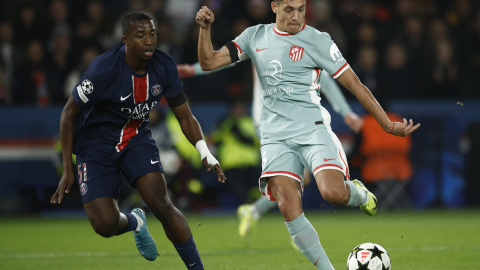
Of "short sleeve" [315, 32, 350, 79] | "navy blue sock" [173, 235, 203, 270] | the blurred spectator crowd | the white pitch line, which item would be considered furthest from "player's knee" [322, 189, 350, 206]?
the blurred spectator crowd

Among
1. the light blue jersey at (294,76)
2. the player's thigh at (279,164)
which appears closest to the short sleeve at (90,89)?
the light blue jersey at (294,76)

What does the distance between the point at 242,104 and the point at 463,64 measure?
4.59 m

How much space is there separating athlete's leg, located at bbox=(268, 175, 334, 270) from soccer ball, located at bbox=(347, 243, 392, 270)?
274 mm

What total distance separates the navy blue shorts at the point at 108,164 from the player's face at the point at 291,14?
4.55 feet

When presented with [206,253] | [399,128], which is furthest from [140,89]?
[206,253]

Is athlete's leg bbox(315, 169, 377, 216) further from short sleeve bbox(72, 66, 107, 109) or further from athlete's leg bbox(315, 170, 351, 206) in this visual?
short sleeve bbox(72, 66, 107, 109)

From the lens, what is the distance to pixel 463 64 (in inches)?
488

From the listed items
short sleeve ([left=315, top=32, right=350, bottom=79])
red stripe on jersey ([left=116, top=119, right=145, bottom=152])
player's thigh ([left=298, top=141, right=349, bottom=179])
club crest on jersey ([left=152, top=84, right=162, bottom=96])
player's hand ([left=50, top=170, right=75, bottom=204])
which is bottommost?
player's hand ([left=50, top=170, right=75, bottom=204])

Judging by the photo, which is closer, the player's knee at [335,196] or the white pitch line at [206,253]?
the player's knee at [335,196]

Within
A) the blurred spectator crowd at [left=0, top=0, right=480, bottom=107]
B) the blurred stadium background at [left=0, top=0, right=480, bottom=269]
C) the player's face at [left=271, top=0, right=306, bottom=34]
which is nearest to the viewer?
the player's face at [left=271, top=0, right=306, bottom=34]

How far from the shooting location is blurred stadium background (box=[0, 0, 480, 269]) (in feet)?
35.7

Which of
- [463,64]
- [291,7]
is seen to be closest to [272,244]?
[291,7]

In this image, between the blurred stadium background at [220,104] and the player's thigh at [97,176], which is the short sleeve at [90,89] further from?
the blurred stadium background at [220,104]

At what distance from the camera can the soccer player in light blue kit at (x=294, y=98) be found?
15.6 feet
